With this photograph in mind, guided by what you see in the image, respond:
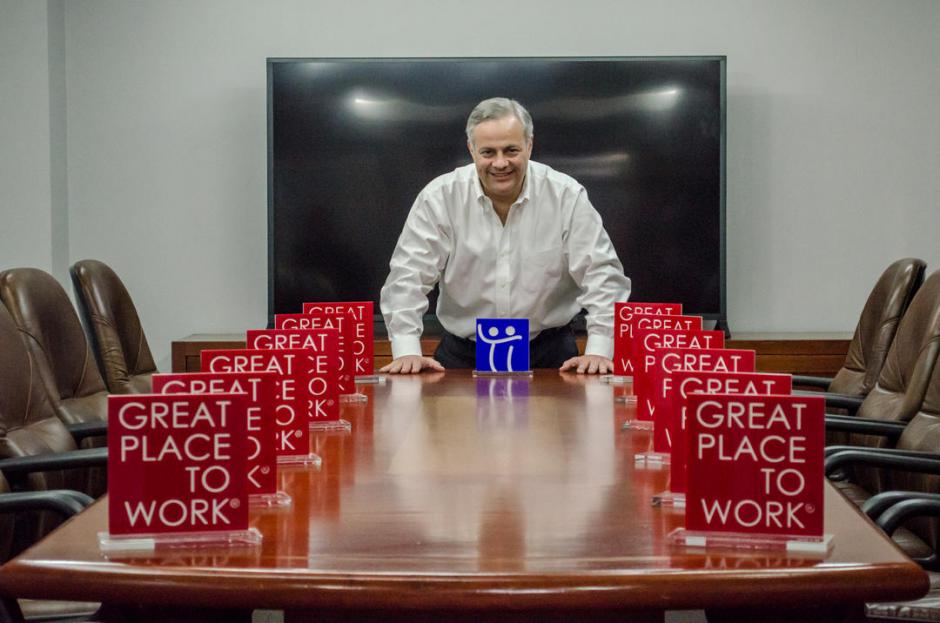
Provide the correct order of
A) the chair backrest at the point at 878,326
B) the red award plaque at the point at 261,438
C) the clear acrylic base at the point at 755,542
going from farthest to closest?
the chair backrest at the point at 878,326 → the red award plaque at the point at 261,438 → the clear acrylic base at the point at 755,542

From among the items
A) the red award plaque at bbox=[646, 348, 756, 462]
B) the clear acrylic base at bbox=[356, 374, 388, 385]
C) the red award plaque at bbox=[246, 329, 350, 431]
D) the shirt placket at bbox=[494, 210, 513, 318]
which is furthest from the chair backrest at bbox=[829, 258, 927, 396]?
the red award plaque at bbox=[246, 329, 350, 431]

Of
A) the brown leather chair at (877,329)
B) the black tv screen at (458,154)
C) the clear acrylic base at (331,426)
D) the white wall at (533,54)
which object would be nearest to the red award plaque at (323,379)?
the clear acrylic base at (331,426)

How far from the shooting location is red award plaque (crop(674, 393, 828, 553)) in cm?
122

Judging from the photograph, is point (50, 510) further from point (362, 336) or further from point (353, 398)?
point (362, 336)

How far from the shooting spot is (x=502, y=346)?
10.1 ft

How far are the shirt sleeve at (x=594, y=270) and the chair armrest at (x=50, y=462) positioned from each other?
1573 mm

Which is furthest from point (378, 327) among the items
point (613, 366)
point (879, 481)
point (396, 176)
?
point (879, 481)

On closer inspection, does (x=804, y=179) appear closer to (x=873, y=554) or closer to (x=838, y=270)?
(x=838, y=270)

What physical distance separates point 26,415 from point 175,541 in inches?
58.9

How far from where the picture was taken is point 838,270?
5.32m

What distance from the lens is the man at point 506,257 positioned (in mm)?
A: 3500

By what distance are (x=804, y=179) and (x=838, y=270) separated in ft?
1.53

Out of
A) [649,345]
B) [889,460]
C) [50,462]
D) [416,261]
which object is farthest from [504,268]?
[50,462]

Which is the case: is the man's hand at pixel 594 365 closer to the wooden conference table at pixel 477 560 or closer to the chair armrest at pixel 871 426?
the chair armrest at pixel 871 426
